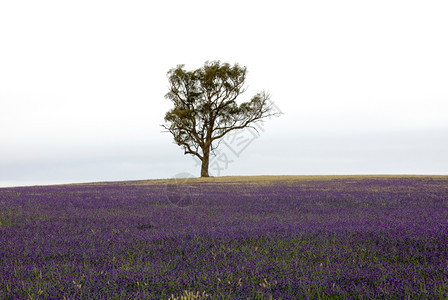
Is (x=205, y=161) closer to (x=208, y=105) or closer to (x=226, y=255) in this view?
(x=208, y=105)

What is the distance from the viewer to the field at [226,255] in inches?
177

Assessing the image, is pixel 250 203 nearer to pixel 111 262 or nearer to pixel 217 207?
pixel 217 207

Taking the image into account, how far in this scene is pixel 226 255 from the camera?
6.11 metres

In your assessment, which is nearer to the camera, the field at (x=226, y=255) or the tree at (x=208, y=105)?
the field at (x=226, y=255)

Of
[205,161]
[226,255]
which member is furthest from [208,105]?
[226,255]

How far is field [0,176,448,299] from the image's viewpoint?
4.50 m

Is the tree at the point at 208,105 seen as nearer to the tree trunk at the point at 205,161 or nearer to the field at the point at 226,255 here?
the tree trunk at the point at 205,161

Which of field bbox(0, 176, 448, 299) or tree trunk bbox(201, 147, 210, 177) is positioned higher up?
tree trunk bbox(201, 147, 210, 177)

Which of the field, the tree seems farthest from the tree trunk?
the field

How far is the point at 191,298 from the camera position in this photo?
411cm

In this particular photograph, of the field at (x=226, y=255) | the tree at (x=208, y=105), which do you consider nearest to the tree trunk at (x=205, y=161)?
the tree at (x=208, y=105)

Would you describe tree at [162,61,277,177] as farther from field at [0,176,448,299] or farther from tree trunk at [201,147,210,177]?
field at [0,176,448,299]

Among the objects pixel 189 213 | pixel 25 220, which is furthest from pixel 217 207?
pixel 25 220

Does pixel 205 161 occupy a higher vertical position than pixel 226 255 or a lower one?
higher
